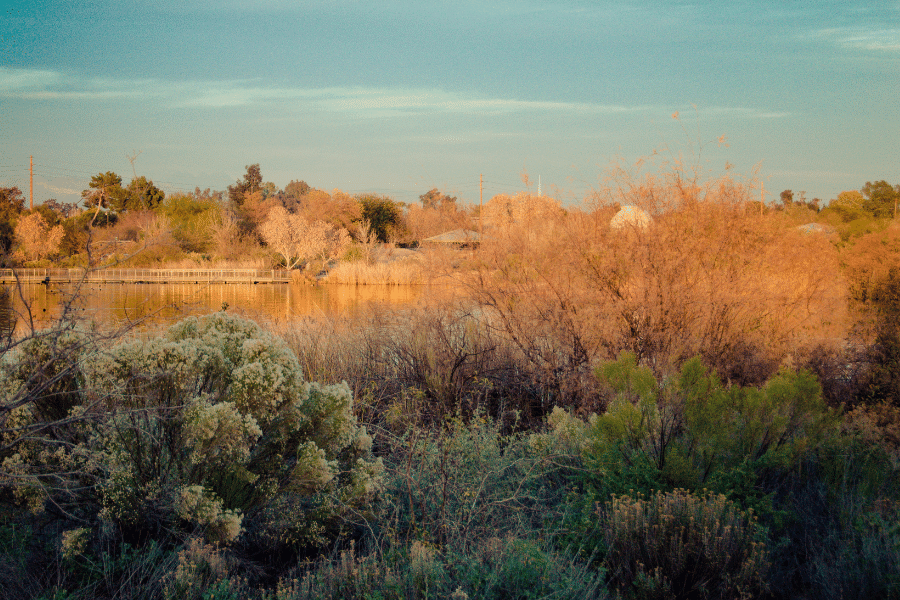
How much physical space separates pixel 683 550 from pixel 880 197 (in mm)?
20976

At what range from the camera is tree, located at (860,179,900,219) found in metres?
18.7

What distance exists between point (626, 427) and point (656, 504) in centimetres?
69

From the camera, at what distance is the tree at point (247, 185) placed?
56.8m

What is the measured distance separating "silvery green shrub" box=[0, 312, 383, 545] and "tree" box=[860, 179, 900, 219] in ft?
65.7

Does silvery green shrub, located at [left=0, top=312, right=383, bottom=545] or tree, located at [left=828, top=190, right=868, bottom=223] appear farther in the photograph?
tree, located at [left=828, top=190, right=868, bottom=223]

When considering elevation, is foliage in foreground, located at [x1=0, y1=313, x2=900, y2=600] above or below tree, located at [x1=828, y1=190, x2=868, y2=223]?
below

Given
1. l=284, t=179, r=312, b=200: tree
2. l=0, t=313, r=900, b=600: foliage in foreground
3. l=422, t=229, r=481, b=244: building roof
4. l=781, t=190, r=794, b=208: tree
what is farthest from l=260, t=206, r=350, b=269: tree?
l=284, t=179, r=312, b=200: tree

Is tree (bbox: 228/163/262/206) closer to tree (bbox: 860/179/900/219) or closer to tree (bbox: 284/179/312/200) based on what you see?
tree (bbox: 284/179/312/200)

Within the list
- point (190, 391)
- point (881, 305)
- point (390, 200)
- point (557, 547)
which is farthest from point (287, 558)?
point (390, 200)

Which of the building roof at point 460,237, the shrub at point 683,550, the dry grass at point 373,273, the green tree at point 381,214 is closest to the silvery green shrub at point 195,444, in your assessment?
the shrub at point 683,550

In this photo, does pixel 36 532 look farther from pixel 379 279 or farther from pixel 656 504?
pixel 379 279

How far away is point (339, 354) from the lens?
24.6 feet

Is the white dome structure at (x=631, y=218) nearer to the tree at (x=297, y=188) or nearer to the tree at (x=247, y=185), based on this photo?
the tree at (x=247, y=185)

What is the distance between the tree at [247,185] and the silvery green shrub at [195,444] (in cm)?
5610
